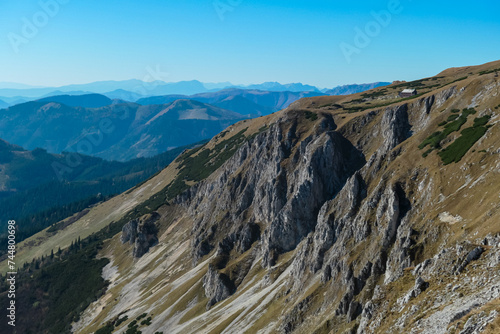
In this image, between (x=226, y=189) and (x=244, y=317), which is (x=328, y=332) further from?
(x=226, y=189)

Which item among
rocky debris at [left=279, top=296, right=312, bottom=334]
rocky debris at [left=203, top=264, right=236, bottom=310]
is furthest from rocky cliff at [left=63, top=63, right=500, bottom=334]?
rocky debris at [left=203, top=264, right=236, bottom=310]

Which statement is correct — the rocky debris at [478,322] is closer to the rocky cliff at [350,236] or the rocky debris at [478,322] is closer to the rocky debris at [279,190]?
the rocky cliff at [350,236]

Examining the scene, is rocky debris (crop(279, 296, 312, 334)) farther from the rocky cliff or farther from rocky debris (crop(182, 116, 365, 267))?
rocky debris (crop(182, 116, 365, 267))

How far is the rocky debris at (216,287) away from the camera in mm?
129875

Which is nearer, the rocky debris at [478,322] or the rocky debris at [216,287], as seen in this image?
the rocky debris at [478,322]

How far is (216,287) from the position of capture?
132 m

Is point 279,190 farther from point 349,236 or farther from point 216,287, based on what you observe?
point 349,236

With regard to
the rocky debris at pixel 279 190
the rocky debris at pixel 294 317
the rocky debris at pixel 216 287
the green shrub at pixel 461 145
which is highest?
the green shrub at pixel 461 145

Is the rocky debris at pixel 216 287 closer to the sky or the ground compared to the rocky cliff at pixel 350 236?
closer to the ground

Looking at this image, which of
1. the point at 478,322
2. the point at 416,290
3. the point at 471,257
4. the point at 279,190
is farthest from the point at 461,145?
the point at 279,190

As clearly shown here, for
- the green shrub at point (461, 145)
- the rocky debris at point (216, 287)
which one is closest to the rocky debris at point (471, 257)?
the green shrub at point (461, 145)

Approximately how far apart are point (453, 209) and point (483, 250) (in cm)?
1985

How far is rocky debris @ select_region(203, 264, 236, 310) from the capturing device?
129875 mm

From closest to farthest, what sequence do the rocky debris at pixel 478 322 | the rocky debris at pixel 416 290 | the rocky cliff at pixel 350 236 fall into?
the rocky debris at pixel 478 322
the rocky debris at pixel 416 290
the rocky cliff at pixel 350 236
